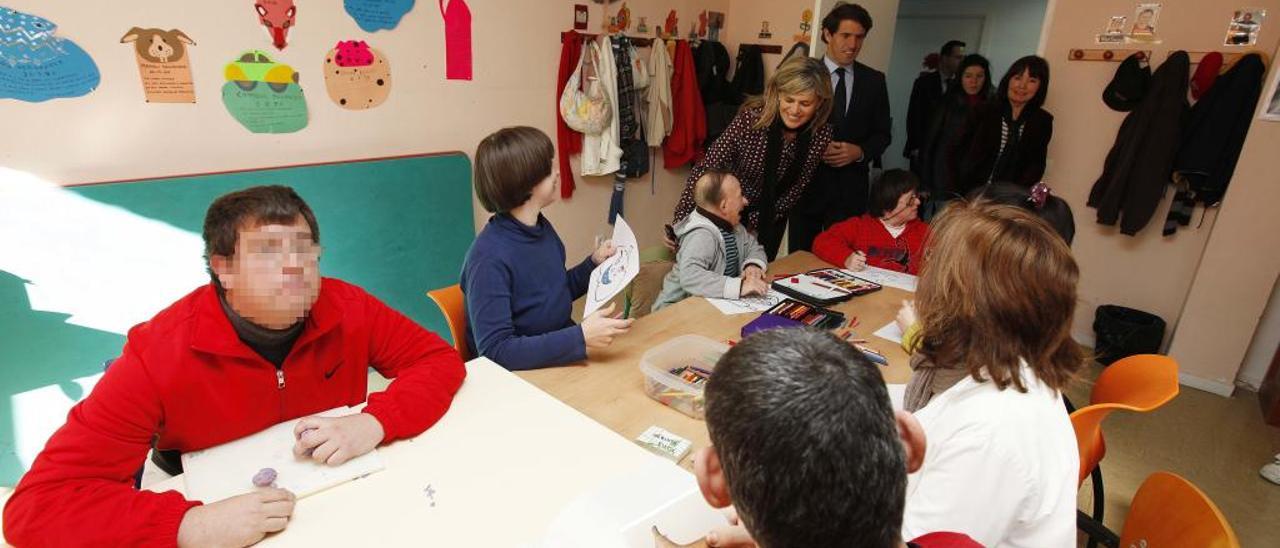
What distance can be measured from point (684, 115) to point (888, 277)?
6.82ft

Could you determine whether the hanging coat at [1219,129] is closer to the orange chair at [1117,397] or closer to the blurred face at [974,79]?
the blurred face at [974,79]

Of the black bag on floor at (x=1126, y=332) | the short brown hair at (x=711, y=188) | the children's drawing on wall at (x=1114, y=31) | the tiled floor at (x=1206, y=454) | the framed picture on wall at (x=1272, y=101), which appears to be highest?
the children's drawing on wall at (x=1114, y=31)

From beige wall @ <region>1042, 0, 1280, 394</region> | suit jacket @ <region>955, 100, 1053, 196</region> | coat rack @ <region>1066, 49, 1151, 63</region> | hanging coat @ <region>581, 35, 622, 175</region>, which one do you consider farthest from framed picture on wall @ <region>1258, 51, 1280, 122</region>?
hanging coat @ <region>581, 35, 622, 175</region>

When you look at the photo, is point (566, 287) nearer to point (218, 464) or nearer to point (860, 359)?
point (218, 464)

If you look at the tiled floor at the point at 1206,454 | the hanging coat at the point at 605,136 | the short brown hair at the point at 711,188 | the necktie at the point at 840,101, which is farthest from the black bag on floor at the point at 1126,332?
the hanging coat at the point at 605,136

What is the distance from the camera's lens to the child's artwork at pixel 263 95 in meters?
2.38

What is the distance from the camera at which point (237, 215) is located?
104cm

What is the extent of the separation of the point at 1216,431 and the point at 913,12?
3.81 m

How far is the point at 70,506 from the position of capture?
0.86 m

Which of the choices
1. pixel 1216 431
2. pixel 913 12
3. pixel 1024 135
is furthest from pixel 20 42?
pixel 913 12

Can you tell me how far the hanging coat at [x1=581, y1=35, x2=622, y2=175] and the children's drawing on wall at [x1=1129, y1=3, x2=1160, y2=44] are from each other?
2.84 metres

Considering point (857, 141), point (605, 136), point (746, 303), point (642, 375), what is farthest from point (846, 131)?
point (642, 375)

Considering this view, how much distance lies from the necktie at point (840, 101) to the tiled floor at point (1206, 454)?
163 cm

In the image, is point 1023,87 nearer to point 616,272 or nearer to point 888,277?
point 888,277
